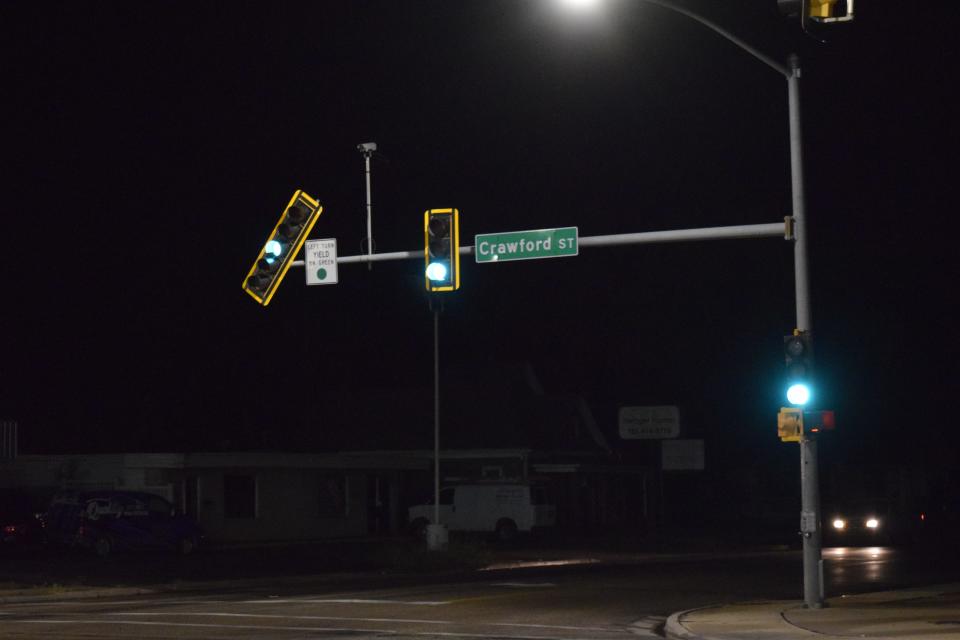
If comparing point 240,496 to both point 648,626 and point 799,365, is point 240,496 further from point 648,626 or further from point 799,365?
point 799,365

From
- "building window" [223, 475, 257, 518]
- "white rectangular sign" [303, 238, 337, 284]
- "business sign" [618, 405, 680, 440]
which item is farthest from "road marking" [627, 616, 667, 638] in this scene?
"business sign" [618, 405, 680, 440]

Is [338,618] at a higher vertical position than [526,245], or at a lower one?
lower

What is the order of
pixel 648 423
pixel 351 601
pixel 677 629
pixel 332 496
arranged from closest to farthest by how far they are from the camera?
pixel 677 629 → pixel 351 601 → pixel 332 496 → pixel 648 423

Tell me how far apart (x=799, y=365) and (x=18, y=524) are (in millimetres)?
31052

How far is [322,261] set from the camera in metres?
23.0

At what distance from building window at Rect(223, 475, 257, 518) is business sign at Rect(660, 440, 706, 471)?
15443mm

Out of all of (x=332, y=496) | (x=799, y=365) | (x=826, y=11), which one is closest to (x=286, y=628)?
(x=799, y=365)

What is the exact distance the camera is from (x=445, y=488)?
52.7 m

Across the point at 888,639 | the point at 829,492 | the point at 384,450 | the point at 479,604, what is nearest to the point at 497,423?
the point at 384,450

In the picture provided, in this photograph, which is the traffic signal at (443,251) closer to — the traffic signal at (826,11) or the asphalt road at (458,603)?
the asphalt road at (458,603)

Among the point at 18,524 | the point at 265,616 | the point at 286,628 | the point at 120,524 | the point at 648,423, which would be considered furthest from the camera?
the point at 648,423

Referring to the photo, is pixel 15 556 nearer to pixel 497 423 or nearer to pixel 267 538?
pixel 267 538

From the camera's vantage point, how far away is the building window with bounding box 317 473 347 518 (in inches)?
1999

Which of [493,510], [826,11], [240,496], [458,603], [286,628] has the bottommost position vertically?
[493,510]
